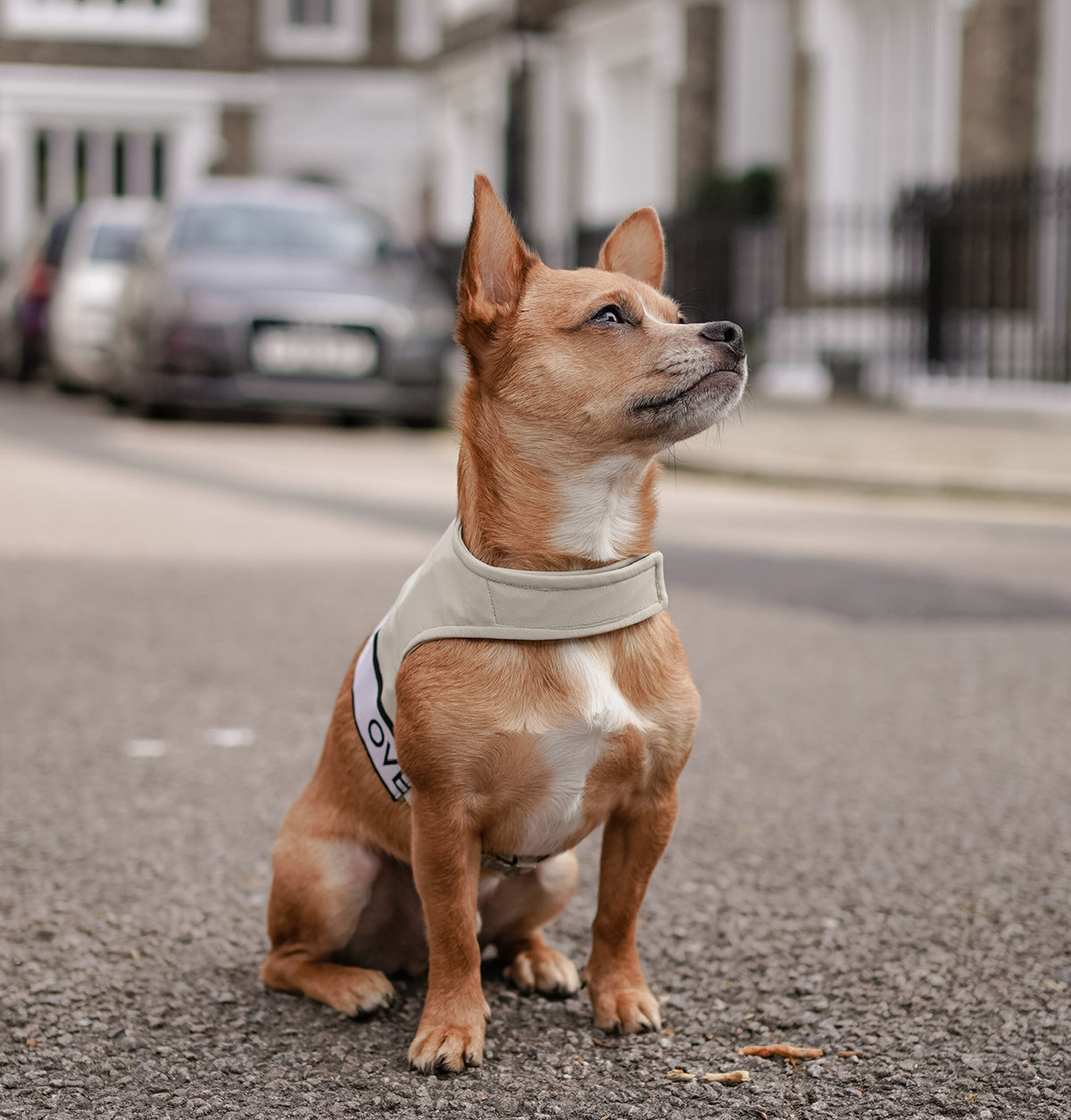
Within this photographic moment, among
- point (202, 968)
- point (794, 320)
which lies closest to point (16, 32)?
point (794, 320)

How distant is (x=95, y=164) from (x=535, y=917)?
34432 millimetres

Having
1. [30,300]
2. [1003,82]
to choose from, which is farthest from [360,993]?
[30,300]

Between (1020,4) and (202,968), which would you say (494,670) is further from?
(1020,4)

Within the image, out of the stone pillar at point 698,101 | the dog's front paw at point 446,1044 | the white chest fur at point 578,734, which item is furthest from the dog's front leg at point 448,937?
the stone pillar at point 698,101

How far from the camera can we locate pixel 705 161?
2352 centimetres

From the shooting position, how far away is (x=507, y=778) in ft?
8.05

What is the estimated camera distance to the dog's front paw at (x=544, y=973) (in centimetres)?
284

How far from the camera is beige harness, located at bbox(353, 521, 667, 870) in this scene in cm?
249

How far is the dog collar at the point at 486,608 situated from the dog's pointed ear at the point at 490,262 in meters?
0.32

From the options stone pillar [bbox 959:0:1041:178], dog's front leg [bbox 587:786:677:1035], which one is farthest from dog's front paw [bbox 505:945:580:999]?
stone pillar [bbox 959:0:1041:178]

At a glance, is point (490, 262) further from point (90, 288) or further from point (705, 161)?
point (705, 161)

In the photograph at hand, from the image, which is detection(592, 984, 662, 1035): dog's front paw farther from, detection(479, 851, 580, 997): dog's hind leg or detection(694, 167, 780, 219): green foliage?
detection(694, 167, 780, 219): green foliage

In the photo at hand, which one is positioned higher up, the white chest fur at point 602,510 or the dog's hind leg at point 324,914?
the white chest fur at point 602,510

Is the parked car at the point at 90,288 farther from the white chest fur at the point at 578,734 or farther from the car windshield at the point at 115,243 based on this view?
the white chest fur at the point at 578,734
